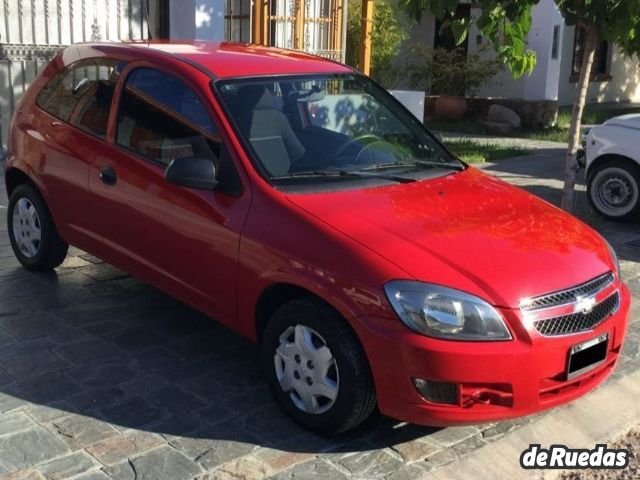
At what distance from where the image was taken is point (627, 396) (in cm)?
459

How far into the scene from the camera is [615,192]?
8.58m

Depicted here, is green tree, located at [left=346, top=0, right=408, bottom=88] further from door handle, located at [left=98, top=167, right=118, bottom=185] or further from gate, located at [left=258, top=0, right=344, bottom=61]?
door handle, located at [left=98, top=167, right=118, bottom=185]

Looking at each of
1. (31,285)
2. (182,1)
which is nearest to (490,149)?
(182,1)

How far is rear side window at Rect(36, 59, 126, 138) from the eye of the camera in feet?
17.2

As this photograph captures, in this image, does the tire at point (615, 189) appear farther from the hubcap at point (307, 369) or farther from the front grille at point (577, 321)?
the hubcap at point (307, 369)

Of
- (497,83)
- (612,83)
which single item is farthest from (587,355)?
(612,83)

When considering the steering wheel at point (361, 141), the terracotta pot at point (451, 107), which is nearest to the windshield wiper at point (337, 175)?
the steering wheel at point (361, 141)

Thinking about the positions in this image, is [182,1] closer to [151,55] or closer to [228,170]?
[151,55]

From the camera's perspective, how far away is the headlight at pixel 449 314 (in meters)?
3.49

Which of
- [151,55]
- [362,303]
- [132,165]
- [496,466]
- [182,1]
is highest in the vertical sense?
[182,1]

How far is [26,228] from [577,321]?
13.4ft

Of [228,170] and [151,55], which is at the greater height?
[151,55]

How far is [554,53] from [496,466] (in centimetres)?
1396

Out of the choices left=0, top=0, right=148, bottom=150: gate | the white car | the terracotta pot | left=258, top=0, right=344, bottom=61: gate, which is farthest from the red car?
the terracotta pot
